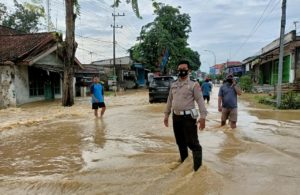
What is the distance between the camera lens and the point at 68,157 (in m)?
6.97

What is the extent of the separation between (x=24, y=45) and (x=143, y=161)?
17612mm

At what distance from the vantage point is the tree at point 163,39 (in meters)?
40.6

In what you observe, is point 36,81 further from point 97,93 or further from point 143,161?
point 143,161

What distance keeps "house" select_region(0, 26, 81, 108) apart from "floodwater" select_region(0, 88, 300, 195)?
953cm

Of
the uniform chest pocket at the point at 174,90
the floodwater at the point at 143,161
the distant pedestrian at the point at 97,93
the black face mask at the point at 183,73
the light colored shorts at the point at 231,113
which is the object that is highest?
the black face mask at the point at 183,73

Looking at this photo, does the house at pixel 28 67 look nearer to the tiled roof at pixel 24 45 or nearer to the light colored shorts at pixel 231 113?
the tiled roof at pixel 24 45

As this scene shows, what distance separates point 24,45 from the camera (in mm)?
21734

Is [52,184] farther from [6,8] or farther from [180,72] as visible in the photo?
[6,8]

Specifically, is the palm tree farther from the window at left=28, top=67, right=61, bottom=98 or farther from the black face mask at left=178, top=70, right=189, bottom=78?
the black face mask at left=178, top=70, right=189, bottom=78

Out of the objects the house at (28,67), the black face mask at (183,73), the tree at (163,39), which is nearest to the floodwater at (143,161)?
the black face mask at (183,73)

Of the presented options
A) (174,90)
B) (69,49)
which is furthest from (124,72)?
(174,90)

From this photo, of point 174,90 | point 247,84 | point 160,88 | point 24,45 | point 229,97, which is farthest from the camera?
point 247,84

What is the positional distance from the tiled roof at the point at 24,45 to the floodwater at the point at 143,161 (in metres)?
10.0

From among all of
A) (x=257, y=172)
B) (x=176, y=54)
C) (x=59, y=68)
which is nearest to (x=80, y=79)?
(x=59, y=68)
